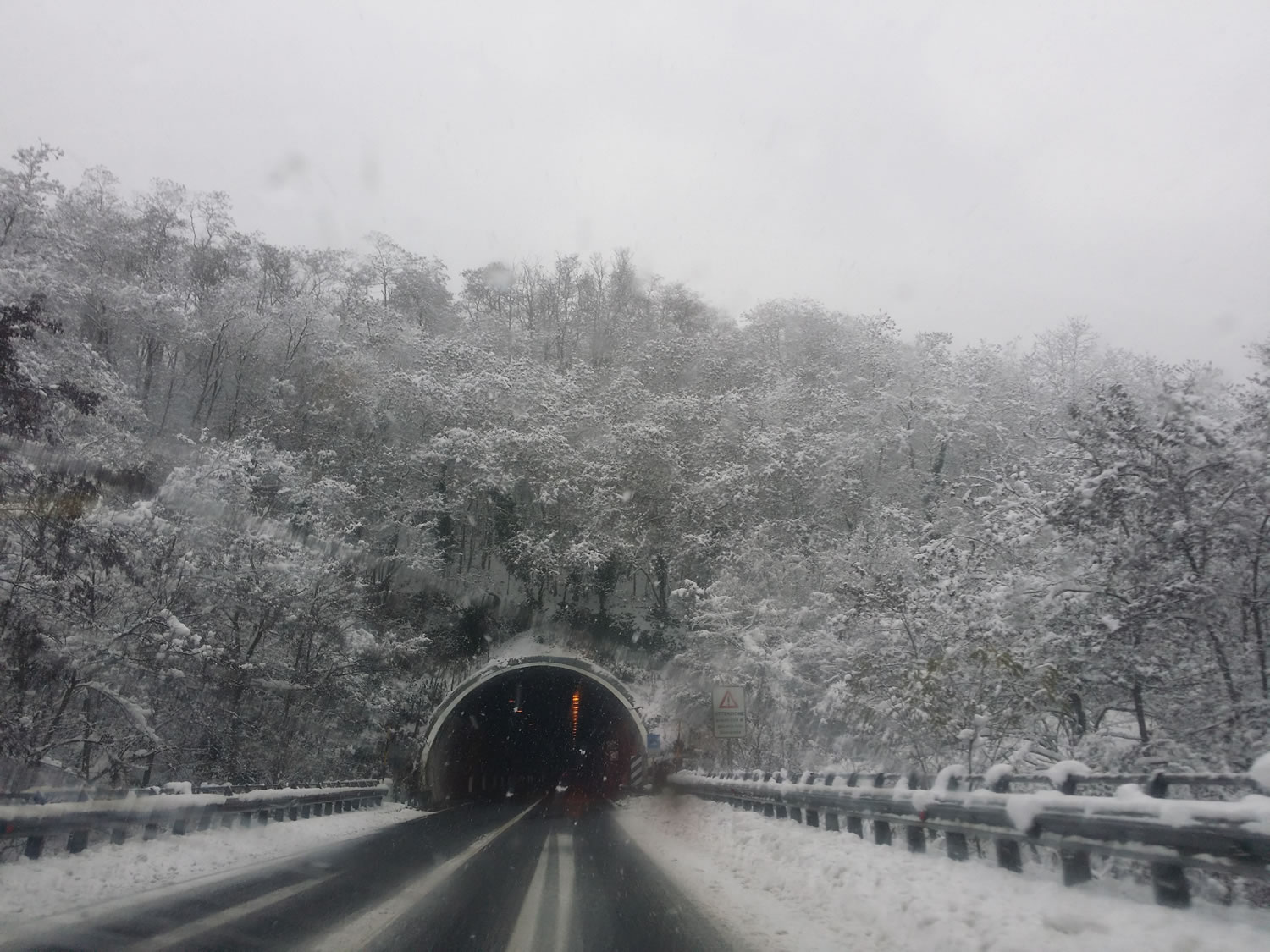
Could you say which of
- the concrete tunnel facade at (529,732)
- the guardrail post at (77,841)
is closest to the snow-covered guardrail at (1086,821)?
the guardrail post at (77,841)

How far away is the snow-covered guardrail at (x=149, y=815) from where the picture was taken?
7.96 m

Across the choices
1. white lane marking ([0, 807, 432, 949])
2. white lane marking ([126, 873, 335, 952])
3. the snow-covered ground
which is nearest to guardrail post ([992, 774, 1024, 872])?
the snow-covered ground

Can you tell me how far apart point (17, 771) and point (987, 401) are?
Answer: 36.4m

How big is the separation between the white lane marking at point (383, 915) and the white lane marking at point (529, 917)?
1048 millimetres

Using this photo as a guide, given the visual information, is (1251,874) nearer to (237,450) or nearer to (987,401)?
(237,450)

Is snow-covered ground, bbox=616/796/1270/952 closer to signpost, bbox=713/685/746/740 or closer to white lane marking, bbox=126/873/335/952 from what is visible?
white lane marking, bbox=126/873/335/952

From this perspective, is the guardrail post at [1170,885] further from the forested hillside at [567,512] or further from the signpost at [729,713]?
the signpost at [729,713]

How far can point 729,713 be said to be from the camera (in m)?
20.8

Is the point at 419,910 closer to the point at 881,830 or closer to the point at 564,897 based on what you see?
the point at 564,897

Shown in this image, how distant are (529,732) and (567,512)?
905 inches

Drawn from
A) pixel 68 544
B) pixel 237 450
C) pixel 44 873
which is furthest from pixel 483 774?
pixel 44 873

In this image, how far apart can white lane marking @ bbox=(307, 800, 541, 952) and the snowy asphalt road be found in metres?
0.02

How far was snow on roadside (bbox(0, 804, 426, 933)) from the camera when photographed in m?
7.17

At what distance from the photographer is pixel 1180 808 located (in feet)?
14.8
